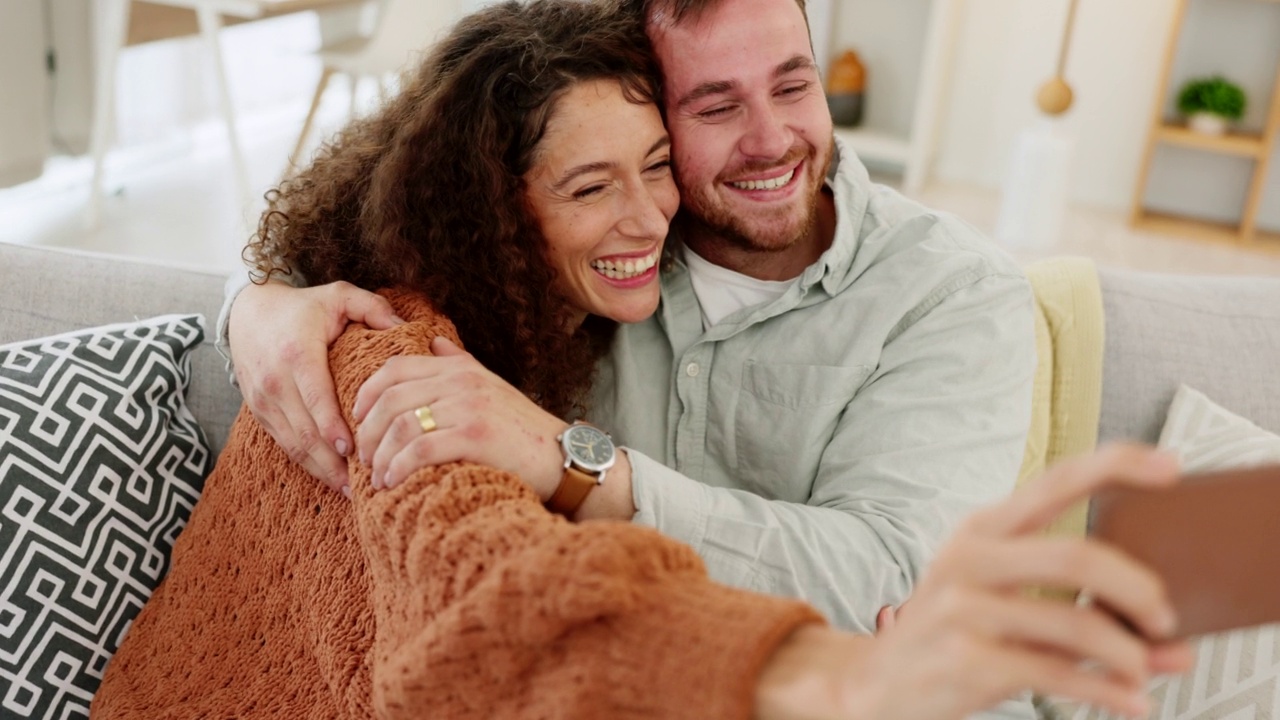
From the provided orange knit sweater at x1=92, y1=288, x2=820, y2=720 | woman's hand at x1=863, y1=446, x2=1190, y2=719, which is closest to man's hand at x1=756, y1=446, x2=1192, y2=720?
woman's hand at x1=863, y1=446, x2=1190, y2=719

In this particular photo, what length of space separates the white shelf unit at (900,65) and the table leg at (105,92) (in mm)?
2642

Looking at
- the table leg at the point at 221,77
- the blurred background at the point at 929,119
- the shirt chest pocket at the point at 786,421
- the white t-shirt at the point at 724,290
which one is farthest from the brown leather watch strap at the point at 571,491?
the blurred background at the point at 929,119

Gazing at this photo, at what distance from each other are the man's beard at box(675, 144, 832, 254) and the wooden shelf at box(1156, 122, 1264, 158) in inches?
134

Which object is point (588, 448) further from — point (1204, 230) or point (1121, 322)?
point (1204, 230)

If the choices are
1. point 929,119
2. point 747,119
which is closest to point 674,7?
point 747,119

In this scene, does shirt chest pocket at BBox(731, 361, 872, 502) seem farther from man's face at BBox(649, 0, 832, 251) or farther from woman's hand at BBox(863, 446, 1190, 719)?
woman's hand at BBox(863, 446, 1190, 719)

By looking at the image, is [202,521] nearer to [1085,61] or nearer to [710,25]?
[710,25]

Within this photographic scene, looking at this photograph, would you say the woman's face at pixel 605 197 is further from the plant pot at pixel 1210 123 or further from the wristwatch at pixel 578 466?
the plant pot at pixel 1210 123

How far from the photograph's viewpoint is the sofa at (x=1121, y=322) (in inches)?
57.9

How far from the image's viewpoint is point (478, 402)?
41.1 inches

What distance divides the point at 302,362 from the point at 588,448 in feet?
1.14

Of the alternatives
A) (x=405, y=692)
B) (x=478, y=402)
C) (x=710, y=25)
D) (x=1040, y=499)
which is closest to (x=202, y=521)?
(x=478, y=402)

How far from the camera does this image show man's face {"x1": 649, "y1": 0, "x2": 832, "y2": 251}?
4.67 feet

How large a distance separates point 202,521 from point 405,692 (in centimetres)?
63
